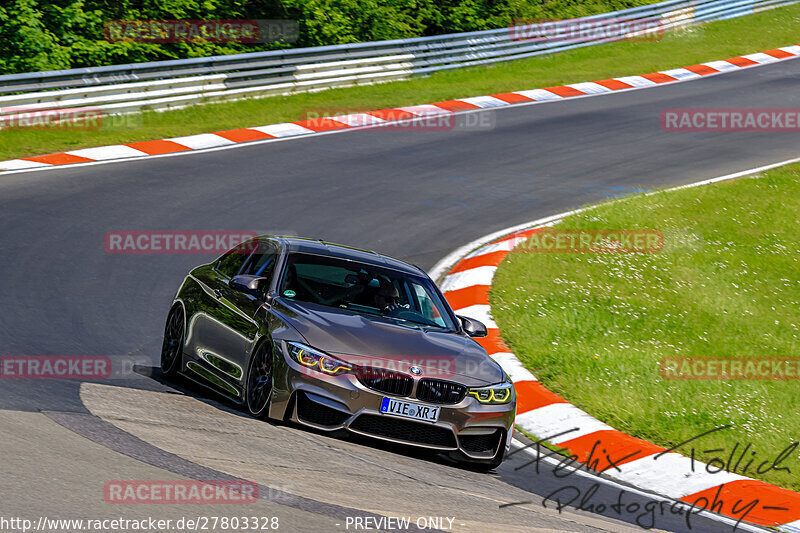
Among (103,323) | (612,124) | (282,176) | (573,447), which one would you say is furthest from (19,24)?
(573,447)

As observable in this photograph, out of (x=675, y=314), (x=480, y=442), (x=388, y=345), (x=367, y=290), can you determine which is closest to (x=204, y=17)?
(x=675, y=314)

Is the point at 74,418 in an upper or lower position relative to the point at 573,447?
upper

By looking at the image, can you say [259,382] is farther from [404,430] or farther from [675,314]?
[675,314]

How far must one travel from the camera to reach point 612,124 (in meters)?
23.0

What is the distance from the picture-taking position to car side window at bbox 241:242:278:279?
9.12 metres

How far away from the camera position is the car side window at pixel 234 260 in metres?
9.60

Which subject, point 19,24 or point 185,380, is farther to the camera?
point 19,24

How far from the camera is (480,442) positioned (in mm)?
7957

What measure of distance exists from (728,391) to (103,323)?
6.00 meters

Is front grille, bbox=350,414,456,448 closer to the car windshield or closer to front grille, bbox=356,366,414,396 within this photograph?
front grille, bbox=356,366,414,396

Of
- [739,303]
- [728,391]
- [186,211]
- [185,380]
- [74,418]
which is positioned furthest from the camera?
[186,211]

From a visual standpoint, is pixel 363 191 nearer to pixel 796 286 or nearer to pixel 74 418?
pixel 796 286

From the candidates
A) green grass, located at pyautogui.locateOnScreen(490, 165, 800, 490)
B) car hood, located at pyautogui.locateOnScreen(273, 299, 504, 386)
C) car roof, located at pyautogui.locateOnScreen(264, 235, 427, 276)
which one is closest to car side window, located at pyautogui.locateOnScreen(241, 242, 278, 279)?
car roof, located at pyautogui.locateOnScreen(264, 235, 427, 276)

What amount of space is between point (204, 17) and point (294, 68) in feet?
13.2
